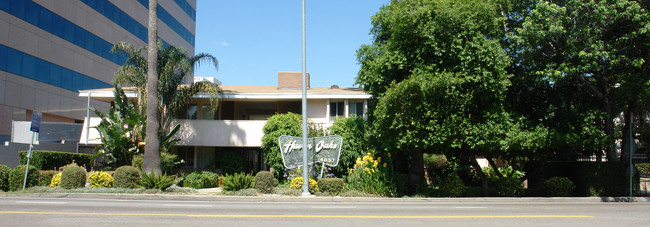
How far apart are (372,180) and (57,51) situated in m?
27.4

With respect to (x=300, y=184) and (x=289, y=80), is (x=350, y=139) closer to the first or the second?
(x=300, y=184)

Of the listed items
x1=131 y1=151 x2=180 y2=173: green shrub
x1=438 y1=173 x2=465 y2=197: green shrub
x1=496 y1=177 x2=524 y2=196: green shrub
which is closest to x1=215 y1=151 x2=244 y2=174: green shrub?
x1=131 y1=151 x2=180 y2=173: green shrub

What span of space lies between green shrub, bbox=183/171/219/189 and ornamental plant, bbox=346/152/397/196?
23.9 ft

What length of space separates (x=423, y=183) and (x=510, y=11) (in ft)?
26.9

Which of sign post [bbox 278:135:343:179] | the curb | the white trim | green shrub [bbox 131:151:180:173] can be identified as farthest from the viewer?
the white trim

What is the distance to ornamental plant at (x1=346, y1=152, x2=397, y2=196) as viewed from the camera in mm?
19094

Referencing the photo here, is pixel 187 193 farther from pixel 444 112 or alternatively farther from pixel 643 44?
pixel 643 44

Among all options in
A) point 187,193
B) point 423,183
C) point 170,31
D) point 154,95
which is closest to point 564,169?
point 423,183

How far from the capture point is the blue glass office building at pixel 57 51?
30.2 metres

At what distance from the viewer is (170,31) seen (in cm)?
4928

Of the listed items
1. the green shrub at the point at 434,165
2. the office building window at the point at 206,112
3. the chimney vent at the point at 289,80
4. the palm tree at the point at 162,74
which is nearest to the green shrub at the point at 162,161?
the palm tree at the point at 162,74

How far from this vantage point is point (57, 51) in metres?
34.3

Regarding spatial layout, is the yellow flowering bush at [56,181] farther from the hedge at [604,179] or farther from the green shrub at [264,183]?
the hedge at [604,179]

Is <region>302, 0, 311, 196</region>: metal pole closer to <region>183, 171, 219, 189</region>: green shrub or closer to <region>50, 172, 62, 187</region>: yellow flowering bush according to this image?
<region>183, 171, 219, 189</region>: green shrub
